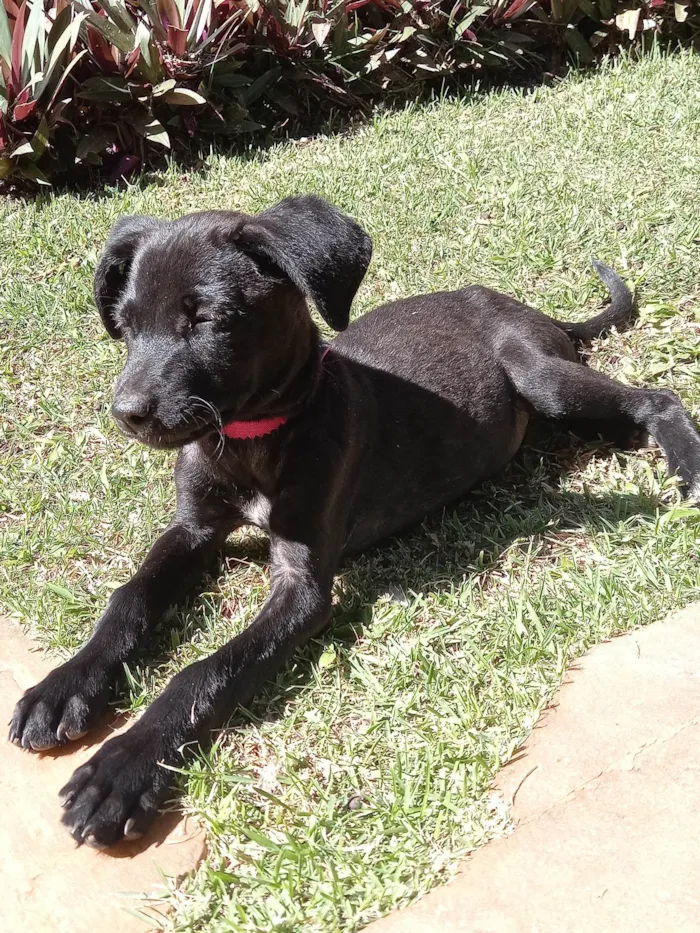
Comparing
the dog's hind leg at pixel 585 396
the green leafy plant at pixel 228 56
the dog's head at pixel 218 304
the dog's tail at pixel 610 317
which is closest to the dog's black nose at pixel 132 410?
the dog's head at pixel 218 304

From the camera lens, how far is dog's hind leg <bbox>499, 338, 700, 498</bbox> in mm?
3791

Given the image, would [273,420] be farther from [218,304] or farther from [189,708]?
[189,708]

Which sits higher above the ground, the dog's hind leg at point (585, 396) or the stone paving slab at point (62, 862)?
the dog's hind leg at point (585, 396)

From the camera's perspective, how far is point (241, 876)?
226 centimetres

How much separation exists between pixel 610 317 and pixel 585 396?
759mm

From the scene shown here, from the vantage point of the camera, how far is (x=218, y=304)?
2746 millimetres

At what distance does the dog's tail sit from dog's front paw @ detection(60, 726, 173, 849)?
2.77 m

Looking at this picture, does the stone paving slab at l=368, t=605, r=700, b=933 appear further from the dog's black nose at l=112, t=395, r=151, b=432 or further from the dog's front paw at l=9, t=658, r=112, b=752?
the dog's black nose at l=112, t=395, r=151, b=432

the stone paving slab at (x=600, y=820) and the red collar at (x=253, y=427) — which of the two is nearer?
the stone paving slab at (x=600, y=820)

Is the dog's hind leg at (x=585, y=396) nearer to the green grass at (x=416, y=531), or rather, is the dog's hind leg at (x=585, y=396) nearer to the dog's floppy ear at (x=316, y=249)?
the green grass at (x=416, y=531)

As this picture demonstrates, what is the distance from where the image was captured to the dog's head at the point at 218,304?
8.79ft

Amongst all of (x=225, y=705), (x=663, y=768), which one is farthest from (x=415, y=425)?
(x=663, y=768)

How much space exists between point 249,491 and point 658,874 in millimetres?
1759

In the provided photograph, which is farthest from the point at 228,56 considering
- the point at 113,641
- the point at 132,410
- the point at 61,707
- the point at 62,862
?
the point at 62,862
